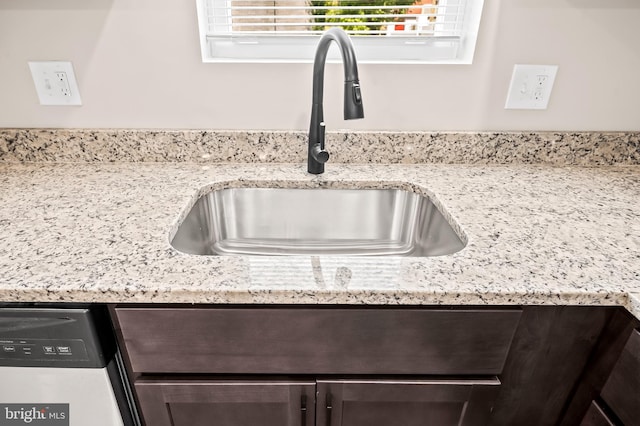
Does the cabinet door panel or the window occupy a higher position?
the window

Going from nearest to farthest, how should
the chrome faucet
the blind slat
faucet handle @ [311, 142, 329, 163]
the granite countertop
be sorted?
the granite countertop → the chrome faucet → faucet handle @ [311, 142, 329, 163] → the blind slat

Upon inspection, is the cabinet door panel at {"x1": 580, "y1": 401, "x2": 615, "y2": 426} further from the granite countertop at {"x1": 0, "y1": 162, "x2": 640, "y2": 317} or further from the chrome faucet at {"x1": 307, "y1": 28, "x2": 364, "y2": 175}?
the chrome faucet at {"x1": 307, "y1": 28, "x2": 364, "y2": 175}

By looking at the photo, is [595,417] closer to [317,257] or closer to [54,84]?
[317,257]

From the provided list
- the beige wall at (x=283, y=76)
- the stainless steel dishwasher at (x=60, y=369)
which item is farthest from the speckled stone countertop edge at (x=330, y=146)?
the stainless steel dishwasher at (x=60, y=369)

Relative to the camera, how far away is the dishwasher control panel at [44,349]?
0.62m

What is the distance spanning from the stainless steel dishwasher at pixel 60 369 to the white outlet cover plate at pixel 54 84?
0.64m

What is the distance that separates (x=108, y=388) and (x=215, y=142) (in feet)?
2.14

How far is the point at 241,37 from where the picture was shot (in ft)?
3.38

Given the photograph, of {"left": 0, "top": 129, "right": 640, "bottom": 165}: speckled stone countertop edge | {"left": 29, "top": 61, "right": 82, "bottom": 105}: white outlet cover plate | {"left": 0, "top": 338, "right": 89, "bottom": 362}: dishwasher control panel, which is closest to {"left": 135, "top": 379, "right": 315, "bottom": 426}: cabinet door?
{"left": 0, "top": 338, "right": 89, "bottom": 362}: dishwasher control panel

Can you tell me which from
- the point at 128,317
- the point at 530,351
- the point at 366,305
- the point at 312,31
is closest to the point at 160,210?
the point at 128,317

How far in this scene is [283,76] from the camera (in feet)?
3.37

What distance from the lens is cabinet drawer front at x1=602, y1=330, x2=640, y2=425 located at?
603 mm

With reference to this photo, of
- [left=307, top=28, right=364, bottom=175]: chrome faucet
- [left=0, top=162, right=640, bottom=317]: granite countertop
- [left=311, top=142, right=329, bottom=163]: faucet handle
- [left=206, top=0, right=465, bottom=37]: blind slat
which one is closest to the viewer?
[left=0, top=162, right=640, bottom=317]: granite countertop

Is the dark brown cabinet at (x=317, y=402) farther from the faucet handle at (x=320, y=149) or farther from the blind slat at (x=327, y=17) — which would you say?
the blind slat at (x=327, y=17)
